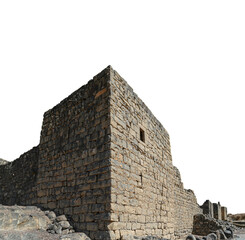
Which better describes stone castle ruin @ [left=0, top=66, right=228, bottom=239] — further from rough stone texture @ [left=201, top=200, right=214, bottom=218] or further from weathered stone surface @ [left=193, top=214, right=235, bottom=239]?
rough stone texture @ [left=201, top=200, right=214, bottom=218]

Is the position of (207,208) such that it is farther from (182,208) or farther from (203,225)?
(182,208)

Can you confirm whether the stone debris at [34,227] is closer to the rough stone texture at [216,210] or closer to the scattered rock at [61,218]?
the scattered rock at [61,218]

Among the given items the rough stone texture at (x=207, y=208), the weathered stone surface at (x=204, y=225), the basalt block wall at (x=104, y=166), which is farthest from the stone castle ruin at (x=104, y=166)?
the rough stone texture at (x=207, y=208)

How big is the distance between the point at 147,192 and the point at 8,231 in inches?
128

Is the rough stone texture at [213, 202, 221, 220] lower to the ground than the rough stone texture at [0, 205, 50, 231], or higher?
lower

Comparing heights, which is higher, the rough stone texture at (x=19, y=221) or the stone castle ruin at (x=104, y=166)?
the stone castle ruin at (x=104, y=166)

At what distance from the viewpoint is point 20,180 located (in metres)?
8.16

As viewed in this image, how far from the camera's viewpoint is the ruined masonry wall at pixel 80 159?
4754 mm

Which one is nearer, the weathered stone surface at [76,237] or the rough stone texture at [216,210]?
the weathered stone surface at [76,237]

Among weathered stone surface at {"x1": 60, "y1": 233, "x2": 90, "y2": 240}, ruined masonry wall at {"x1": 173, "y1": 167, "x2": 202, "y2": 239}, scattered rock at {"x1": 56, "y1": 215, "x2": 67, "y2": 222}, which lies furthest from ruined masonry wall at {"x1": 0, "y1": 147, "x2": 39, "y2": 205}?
ruined masonry wall at {"x1": 173, "y1": 167, "x2": 202, "y2": 239}

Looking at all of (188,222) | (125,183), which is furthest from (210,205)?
(125,183)

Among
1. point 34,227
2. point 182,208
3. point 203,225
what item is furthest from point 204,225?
point 34,227

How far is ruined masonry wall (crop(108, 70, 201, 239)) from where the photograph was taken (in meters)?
4.88

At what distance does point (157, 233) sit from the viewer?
6234 millimetres
